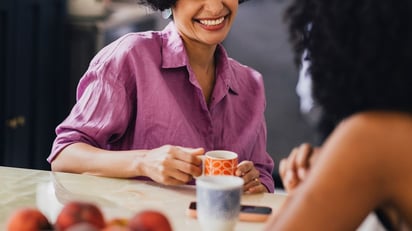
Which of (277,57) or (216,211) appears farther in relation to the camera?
(277,57)

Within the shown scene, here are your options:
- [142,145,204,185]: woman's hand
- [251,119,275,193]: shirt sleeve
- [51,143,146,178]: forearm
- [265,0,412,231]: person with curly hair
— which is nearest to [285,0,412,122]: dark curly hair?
[265,0,412,231]: person with curly hair

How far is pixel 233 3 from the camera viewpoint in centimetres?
196

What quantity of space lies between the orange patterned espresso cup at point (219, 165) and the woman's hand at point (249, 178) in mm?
60

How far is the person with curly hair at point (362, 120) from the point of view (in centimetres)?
89

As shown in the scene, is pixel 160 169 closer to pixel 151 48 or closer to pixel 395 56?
pixel 151 48

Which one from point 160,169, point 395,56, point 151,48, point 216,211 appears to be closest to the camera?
point 395,56

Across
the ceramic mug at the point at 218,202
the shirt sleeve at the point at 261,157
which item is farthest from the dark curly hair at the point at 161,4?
the ceramic mug at the point at 218,202

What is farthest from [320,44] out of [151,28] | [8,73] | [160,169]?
[151,28]

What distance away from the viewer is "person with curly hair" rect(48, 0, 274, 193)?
175cm

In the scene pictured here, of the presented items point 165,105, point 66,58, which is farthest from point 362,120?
point 66,58

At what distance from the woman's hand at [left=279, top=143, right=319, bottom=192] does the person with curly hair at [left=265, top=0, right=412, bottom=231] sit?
22 cm

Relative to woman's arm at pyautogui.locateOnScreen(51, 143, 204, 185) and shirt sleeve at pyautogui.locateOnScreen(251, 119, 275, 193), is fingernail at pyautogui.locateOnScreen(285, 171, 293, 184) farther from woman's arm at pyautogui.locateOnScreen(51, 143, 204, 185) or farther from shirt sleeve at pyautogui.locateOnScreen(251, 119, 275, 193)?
shirt sleeve at pyautogui.locateOnScreen(251, 119, 275, 193)

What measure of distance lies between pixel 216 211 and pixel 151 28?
9.39ft

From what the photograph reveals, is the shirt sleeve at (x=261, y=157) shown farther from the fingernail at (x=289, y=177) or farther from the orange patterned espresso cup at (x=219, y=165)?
the fingernail at (x=289, y=177)
